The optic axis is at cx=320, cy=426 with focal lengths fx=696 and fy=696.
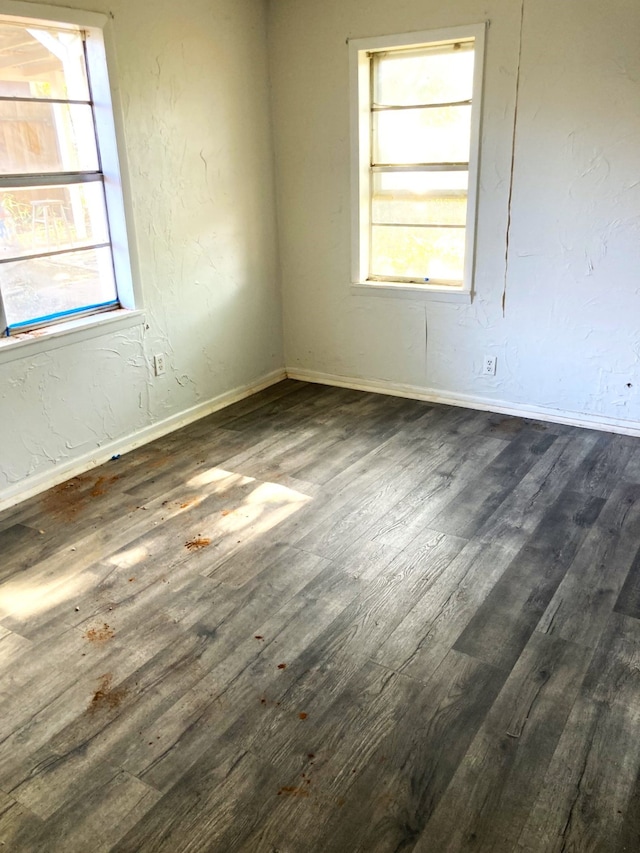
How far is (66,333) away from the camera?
342cm

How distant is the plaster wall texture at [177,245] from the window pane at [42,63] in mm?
163

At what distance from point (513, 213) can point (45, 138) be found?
8.11 feet

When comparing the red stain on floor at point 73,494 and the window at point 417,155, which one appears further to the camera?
the window at point 417,155

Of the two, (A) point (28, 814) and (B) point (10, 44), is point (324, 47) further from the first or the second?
(A) point (28, 814)

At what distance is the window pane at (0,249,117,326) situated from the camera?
326cm

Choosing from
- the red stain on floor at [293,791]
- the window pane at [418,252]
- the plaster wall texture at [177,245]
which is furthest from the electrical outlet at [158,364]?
the red stain on floor at [293,791]

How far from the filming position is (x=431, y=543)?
2895 millimetres

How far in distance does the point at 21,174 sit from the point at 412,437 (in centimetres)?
238

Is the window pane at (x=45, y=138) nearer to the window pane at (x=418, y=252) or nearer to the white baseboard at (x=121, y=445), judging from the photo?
the white baseboard at (x=121, y=445)

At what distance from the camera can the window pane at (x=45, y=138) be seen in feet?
10.2

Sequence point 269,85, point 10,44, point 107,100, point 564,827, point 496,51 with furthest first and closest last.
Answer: point 269,85 → point 496,51 → point 107,100 → point 10,44 → point 564,827

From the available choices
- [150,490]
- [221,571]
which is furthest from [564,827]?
[150,490]

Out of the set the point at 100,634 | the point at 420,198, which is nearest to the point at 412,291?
the point at 420,198

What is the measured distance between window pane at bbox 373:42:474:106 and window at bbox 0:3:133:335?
5.50ft
